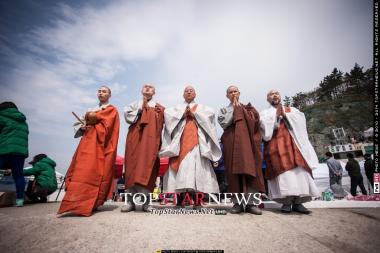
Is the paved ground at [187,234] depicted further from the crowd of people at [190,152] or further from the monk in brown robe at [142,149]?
the monk in brown robe at [142,149]

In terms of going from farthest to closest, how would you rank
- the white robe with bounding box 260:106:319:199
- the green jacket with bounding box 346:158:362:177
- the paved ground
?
the green jacket with bounding box 346:158:362:177, the white robe with bounding box 260:106:319:199, the paved ground

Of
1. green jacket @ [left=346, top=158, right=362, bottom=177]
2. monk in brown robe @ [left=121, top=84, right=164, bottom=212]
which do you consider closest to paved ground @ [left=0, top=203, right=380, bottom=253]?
monk in brown robe @ [left=121, top=84, right=164, bottom=212]

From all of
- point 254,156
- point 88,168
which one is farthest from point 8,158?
point 254,156

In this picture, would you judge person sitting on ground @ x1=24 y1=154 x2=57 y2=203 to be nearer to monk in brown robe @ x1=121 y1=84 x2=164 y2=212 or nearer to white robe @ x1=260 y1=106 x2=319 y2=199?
monk in brown robe @ x1=121 y1=84 x2=164 y2=212

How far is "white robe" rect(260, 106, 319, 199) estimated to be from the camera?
345 centimetres

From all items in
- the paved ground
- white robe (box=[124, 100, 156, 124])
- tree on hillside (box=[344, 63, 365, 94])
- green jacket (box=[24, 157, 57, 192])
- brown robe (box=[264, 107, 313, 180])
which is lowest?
the paved ground

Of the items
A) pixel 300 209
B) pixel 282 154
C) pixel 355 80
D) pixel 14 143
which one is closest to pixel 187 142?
pixel 282 154

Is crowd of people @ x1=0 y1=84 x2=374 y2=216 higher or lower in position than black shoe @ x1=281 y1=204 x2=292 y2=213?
higher

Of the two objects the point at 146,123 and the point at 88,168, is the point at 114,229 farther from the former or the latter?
the point at 146,123

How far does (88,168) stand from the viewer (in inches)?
130

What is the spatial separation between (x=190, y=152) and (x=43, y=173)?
448cm

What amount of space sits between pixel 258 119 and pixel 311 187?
1.42 meters

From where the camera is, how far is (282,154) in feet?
12.1

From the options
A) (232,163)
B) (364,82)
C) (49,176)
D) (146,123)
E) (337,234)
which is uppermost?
(364,82)
